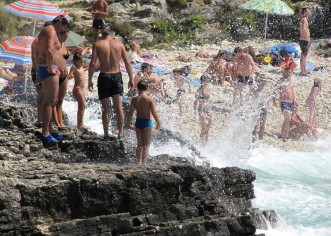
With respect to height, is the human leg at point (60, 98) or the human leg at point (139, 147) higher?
the human leg at point (60, 98)

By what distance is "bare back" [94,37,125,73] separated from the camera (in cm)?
1182

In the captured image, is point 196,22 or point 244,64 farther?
point 196,22

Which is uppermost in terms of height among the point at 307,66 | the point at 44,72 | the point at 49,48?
the point at 49,48

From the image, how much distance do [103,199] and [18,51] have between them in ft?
28.6

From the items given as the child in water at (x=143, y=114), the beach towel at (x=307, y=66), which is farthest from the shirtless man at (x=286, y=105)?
the child in water at (x=143, y=114)

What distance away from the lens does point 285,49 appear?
23.2m

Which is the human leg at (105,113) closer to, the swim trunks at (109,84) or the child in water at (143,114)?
the swim trunks at (109,84)

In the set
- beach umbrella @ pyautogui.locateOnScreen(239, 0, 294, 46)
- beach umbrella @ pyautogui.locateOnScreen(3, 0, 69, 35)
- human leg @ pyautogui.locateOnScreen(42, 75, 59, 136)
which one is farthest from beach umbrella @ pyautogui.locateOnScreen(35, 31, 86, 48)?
human leg @ pyautogui.locateOnScreen(42, 75, 59, 136)

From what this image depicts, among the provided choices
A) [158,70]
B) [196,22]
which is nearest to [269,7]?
[158,70]

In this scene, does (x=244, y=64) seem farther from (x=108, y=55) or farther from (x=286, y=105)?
(x=108, y=55)

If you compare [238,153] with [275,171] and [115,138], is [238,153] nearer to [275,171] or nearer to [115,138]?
[275,171]

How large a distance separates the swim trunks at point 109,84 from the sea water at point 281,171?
234 centimetres

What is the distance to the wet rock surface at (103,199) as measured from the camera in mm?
8586

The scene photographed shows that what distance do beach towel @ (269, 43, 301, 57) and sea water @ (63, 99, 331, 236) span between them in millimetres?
4857
